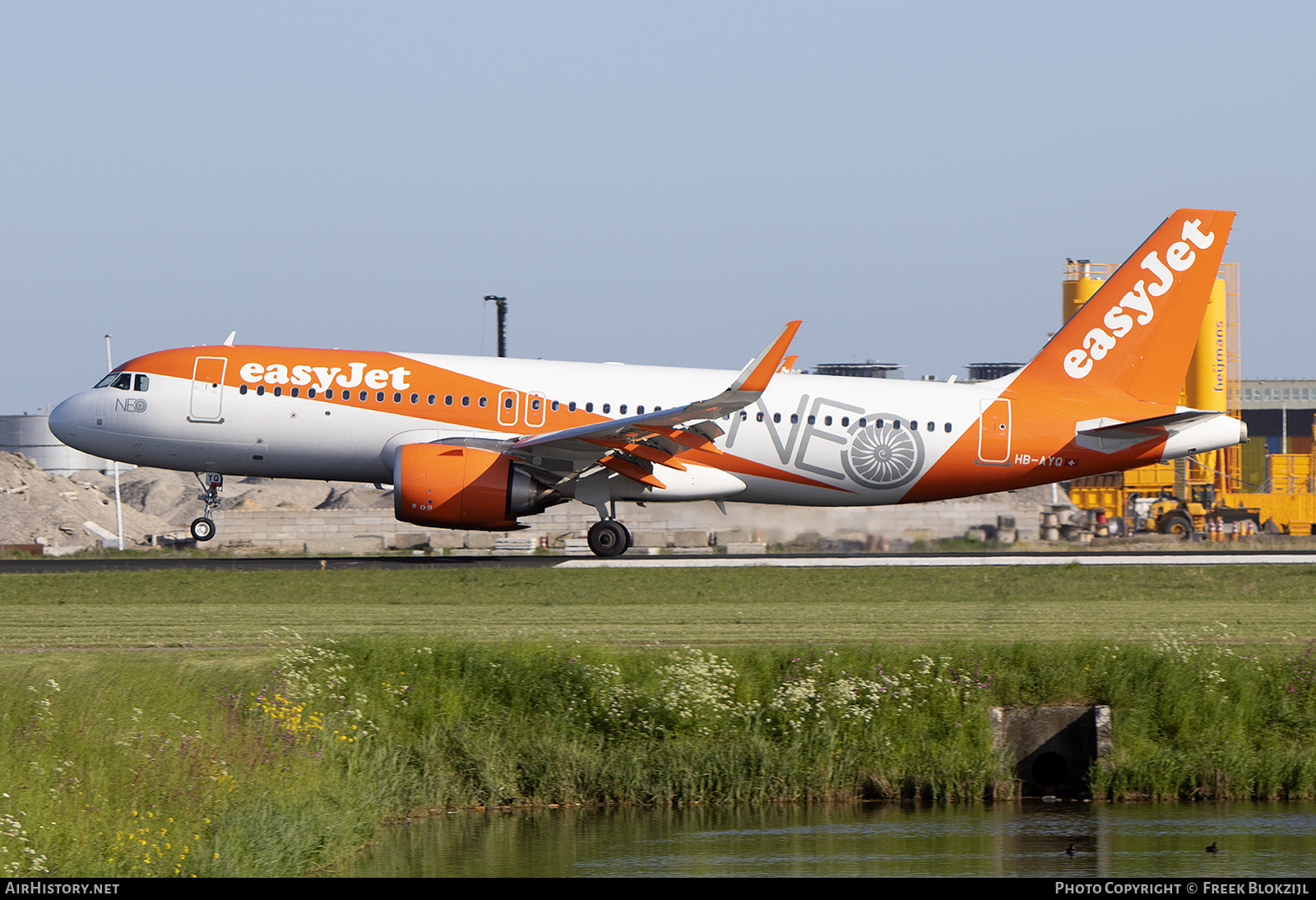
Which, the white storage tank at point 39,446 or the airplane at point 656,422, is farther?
the white storage tank at point 39,446

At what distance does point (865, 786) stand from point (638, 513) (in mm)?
25286

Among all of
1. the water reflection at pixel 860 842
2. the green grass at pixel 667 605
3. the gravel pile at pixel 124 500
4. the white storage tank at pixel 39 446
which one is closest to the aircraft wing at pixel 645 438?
the green grass at pixel 667 605

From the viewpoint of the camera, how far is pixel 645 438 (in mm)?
30328

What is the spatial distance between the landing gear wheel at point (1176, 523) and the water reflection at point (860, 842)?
38514mm

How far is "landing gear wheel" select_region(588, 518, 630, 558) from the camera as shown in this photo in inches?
1275

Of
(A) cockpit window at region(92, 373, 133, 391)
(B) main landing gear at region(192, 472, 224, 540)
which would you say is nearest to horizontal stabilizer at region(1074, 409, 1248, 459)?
(B) main landing gear at region(192, 472, 224, 540)

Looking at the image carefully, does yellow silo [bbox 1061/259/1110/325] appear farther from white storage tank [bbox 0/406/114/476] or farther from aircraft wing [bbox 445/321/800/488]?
white storage tank [bbox 0/406/114/476]

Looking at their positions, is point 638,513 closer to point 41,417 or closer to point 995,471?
point 995,471

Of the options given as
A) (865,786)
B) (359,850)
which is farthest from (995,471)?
(359,850)

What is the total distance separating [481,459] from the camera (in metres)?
30.0

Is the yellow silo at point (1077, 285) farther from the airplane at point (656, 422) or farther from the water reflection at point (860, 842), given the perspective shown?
the water reflection at point (860, 842)

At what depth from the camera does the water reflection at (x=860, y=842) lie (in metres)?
12.5

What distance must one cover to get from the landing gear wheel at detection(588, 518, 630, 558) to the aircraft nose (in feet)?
40.3

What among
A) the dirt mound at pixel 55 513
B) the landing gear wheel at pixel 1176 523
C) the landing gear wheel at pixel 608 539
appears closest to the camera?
the landing gear wheel at pixel 608 539
